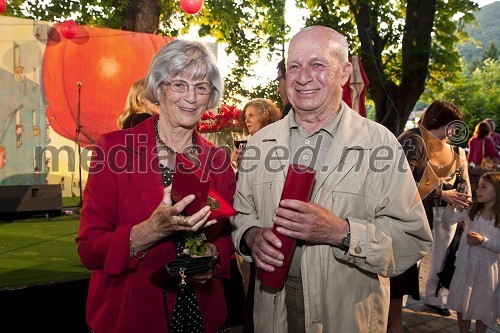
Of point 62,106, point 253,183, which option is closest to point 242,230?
point 253,183

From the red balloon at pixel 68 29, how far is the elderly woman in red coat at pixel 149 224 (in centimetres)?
762

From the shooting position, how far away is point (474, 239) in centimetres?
407

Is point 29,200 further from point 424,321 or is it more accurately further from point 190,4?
point 424,321

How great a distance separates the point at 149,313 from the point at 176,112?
919 mm

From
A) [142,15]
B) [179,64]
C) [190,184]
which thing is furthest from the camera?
[142,15]

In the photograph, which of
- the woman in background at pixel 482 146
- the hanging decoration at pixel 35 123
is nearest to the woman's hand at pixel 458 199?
the hanging decoration at pixel 35 123

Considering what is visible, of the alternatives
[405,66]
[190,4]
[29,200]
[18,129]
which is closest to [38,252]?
[29,200]

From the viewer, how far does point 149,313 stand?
6.21 feet

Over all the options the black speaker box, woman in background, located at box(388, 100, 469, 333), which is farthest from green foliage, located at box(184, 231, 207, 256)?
the black speaker box

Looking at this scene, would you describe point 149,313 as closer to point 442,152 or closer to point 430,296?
point 442,152

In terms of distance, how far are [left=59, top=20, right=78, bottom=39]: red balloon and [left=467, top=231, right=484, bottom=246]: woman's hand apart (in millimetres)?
8028

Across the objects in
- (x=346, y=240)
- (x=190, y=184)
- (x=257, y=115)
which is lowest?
(x=346, y=240)

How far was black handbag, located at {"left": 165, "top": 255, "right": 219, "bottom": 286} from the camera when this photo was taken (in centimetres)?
173

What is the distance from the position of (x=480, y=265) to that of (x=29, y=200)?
25.5 ft
